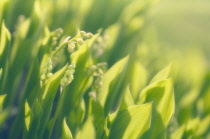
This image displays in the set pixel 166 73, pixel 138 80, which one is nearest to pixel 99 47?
pixel 138 80

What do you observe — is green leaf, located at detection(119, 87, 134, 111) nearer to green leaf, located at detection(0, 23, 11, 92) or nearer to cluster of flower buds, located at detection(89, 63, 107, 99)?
cluster of flower buds, located at detection(89, 63, 107, 99)

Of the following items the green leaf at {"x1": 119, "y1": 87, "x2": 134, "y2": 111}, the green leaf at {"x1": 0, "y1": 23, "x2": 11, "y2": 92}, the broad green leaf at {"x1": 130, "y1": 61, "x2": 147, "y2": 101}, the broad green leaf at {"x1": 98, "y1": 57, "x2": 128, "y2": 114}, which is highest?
the green leaf at {"x1": 0, "y1": 23, "x2": 11, "y2": 92}

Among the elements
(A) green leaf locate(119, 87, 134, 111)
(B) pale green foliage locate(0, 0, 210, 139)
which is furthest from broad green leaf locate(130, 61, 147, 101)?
(A) green leaf locate(119, 87, 134, 111)

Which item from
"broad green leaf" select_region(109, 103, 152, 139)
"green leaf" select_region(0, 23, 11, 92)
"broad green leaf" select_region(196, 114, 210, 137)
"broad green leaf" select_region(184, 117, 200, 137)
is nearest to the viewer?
"broad green leaf" select_region(109, 103, 152, 139)

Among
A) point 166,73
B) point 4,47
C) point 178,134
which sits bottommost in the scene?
point 178,134

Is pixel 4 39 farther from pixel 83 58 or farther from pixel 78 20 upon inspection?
pixel 78 20

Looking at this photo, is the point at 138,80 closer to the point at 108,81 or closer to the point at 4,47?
the point at 108,81
